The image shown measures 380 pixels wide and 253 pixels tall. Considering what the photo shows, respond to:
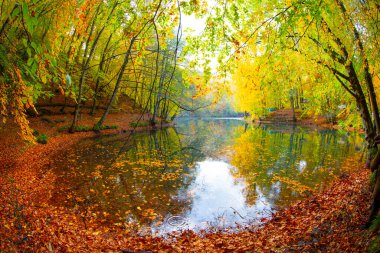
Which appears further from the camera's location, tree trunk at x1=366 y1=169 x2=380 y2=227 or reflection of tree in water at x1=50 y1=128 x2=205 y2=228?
reflection of tree in water at x1=50 y1=128 x2=205 y2=228

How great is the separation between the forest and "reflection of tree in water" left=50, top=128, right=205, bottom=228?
7 centimetres

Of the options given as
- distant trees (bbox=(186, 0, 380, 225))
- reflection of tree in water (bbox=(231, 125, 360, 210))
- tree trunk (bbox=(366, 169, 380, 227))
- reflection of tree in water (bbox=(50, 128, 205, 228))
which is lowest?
reflection of tree in water (bbox=(50, 128, 205, 228))

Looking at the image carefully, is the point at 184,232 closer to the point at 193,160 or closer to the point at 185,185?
the point at 185,185

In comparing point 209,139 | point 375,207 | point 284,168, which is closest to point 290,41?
point 375,207

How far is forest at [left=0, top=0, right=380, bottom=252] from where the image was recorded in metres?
4.11

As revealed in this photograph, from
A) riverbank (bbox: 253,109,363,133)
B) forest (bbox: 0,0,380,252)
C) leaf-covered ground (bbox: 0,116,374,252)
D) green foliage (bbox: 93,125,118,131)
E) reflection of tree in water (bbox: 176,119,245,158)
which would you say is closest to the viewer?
forest (bbox: 0,0,380,252)

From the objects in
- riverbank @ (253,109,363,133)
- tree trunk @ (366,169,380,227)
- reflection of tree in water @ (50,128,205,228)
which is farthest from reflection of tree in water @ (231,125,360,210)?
riverbank @ (253,109,363,133)

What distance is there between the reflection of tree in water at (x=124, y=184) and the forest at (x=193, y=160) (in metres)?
0.07

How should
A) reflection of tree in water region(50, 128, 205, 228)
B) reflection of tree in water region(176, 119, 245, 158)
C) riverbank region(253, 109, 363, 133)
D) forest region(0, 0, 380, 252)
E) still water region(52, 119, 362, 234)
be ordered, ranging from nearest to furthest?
forest region(0, 0, 380, 252) < still water region(52, 119, 362, 234) < reflection of tree in water region(50, 128, 205, 228) < reflection of tree in water region(176, 119, 245, 158) < riverbank region(253, 109, 363, 133)

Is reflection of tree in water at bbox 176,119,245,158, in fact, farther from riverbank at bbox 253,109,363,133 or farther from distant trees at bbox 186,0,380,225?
riverbank at bbox 253,109,363,133

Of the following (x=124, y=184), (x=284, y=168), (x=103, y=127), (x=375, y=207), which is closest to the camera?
(x=375, y=207)

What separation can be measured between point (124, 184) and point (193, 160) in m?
6.02

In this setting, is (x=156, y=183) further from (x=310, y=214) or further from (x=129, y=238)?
(x=310, y=214)

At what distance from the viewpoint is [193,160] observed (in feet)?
49.2
